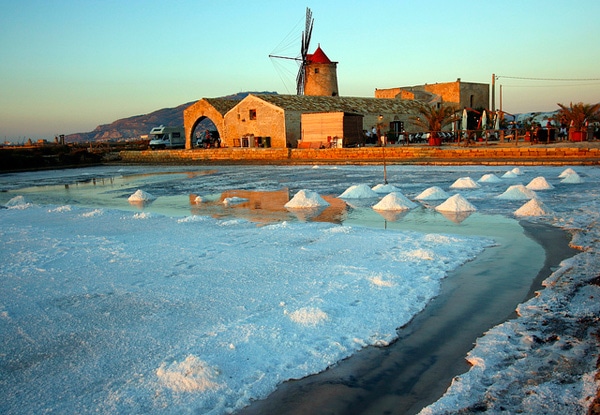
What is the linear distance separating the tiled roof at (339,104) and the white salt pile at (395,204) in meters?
18.1

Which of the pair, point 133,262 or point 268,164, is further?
point 268,164

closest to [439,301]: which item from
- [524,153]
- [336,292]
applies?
[336,292]

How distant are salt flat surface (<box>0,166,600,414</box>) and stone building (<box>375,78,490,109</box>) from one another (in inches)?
1060

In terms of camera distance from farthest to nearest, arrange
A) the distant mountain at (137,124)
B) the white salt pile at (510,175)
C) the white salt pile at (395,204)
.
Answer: the distant mountain at (137,124), the white salt pile at (510,175), the white salt pile at (395,204)

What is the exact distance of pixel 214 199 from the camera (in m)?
10.4

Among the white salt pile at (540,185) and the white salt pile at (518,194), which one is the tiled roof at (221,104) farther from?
the white salt pile at (518,194)

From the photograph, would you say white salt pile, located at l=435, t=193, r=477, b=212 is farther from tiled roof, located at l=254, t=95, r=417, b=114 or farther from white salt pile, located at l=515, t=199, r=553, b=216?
tiled roof, located at l=254, t=95, r=417, b=114

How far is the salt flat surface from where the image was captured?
250 cm

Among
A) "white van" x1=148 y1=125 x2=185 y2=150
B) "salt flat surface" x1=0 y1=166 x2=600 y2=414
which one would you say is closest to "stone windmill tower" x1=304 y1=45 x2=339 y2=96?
"white van" x1=148 y1=125 x2=185 y2=150

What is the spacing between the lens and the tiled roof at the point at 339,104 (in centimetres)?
2633

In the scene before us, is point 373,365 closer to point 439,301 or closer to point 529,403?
point 529,403

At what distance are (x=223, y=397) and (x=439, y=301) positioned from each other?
1.94 m

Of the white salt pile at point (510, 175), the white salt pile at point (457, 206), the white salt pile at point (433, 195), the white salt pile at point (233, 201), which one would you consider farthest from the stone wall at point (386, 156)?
the white salt pile at point (457, 206)

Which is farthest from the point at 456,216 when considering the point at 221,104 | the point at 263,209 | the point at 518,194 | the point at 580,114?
the point at 221,104
